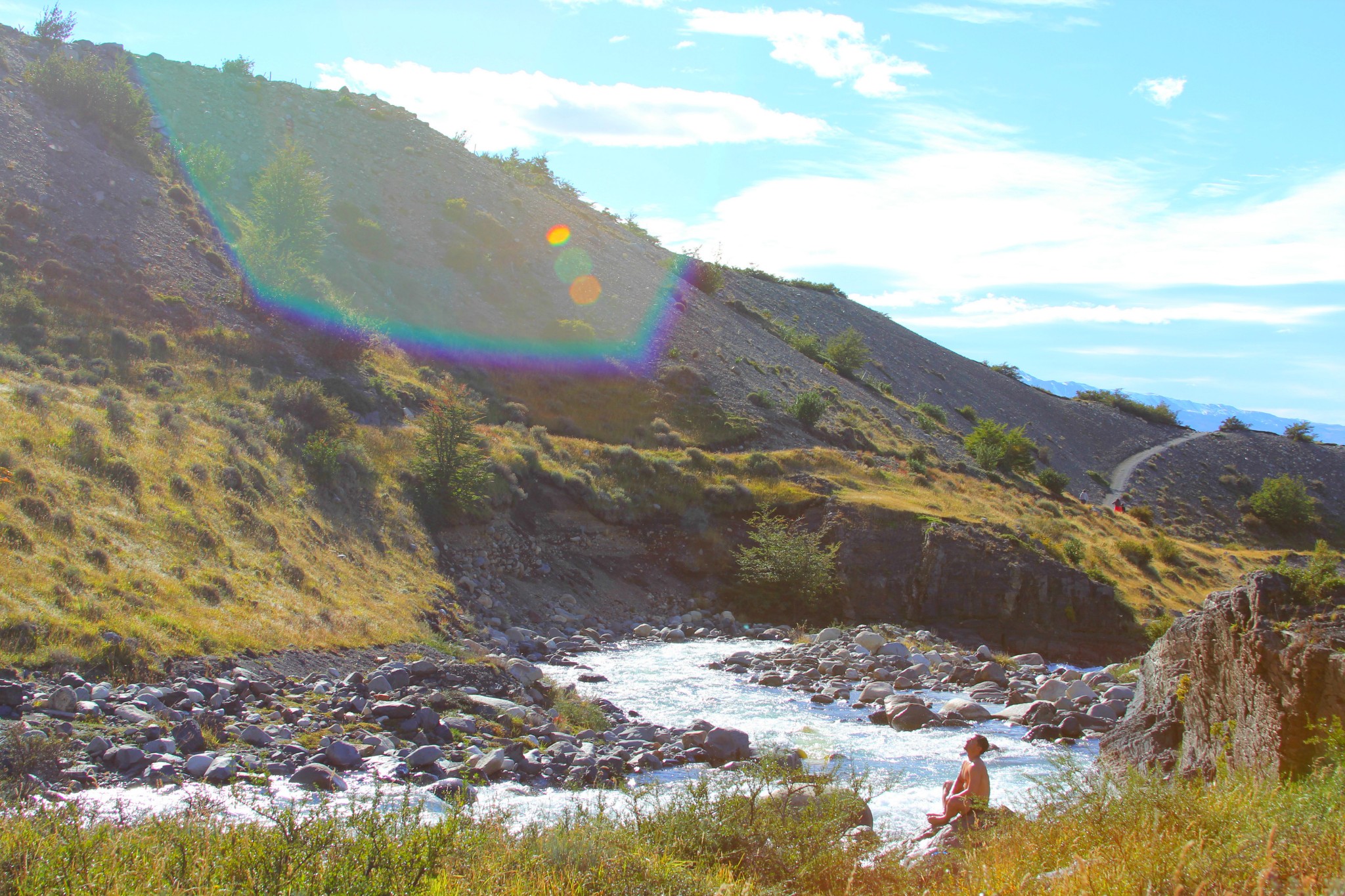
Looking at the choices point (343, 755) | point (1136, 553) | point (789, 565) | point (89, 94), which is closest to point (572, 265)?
point (89, 94)

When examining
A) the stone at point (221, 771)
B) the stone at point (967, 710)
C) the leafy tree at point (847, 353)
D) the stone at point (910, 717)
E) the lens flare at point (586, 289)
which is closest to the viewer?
the stone at point (221, 771)

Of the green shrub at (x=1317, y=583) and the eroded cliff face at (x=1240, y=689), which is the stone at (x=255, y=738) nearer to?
the eroded cliff face at (x=1240, y=689)

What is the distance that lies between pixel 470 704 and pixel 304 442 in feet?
44.2

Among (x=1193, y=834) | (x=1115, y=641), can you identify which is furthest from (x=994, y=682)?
(x=1193, y=834)

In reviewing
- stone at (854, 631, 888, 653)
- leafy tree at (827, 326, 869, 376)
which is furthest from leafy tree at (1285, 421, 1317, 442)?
stone at (854, 631, 888, 653)

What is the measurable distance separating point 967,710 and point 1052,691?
2.62m

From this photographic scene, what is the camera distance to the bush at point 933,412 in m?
59.8

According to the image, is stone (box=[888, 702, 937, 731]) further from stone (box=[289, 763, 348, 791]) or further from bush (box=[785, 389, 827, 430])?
bush (box=[785, 389, 827, 430])

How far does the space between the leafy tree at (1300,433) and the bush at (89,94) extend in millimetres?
99686

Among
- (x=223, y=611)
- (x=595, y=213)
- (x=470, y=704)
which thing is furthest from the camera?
(x=595, y=213)

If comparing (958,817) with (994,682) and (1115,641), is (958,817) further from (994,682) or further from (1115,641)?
(1115,641)

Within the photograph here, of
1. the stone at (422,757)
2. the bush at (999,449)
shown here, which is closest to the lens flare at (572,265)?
the bush at (999,449)

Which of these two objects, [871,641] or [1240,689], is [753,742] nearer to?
[1240,689]

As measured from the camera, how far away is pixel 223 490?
62.2ft
